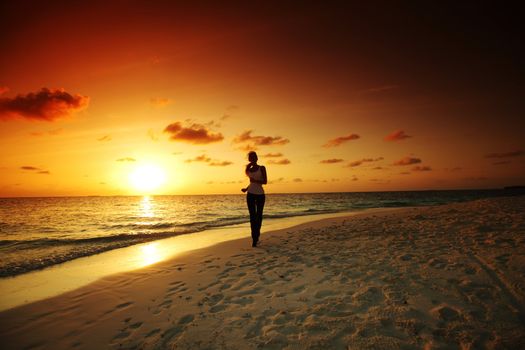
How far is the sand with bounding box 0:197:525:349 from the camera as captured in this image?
3277 millimetres

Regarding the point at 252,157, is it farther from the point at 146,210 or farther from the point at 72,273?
the point at 146,210

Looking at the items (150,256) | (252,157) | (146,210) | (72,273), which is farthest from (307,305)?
(146,210)

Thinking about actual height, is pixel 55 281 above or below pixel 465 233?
below

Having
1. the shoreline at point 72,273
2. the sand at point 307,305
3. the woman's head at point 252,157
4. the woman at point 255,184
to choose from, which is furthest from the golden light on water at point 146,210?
the sand at point 307,305

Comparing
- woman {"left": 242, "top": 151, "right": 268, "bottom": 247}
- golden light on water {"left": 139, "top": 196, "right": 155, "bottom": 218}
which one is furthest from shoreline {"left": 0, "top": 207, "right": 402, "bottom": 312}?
golden light on water {"left": 139, "top": 196, "right": 155, "bottom": 218}

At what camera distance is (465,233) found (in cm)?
827

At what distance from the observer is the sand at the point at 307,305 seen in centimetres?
328

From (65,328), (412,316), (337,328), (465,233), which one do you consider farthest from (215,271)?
(465,233)

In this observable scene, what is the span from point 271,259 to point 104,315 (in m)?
3.98

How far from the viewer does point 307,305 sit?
4.13 metres

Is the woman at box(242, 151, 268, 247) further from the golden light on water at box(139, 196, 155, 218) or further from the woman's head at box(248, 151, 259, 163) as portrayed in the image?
the golden light on water at box(139, 196, 155, 218)

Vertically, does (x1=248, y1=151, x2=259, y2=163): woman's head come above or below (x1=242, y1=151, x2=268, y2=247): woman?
above

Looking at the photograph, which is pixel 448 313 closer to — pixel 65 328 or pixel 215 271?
pixel 215 271

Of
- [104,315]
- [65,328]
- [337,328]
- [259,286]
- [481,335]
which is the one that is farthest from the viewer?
[259,286]
